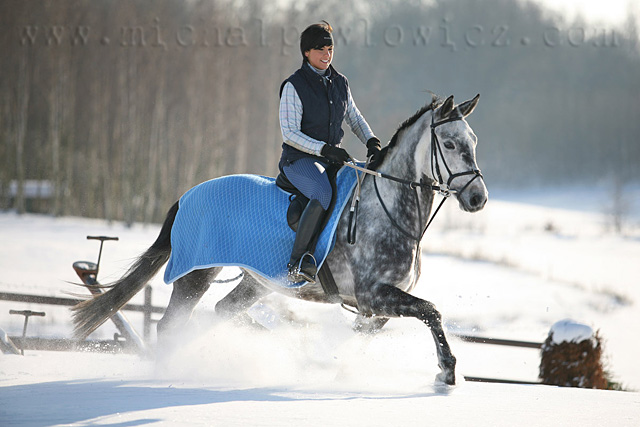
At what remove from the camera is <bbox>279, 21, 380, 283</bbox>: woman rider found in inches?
186

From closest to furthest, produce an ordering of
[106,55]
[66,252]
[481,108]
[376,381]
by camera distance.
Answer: [376,381], [66,252], [106,55], [481,108]

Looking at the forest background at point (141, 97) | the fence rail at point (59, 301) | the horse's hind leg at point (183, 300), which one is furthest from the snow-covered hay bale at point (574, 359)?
the forest background at point (141, 97)

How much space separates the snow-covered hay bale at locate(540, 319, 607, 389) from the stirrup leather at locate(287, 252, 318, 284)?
3480mm

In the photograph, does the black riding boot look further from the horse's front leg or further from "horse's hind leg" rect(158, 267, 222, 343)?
"horse's hind leg" rect(158, 267, 222, 343)

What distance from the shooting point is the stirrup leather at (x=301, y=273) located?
471cm

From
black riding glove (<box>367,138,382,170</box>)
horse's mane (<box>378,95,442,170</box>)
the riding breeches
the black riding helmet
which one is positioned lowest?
the riding breeches

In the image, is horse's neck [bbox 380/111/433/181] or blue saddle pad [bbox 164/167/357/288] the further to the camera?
blue saddle pad [bbox 164/167/357/288]

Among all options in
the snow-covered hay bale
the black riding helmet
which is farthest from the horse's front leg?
the snow-covered hay bale

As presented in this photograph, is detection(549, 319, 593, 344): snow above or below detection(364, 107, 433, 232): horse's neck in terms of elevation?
below

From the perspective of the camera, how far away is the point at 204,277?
5.48 metres

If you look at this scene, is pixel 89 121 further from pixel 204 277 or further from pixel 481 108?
pixel 481 108

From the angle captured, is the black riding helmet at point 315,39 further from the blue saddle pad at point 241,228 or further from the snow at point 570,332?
the snow at point 570,332

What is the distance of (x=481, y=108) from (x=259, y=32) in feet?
133

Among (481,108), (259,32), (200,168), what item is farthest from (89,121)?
(481,108)
